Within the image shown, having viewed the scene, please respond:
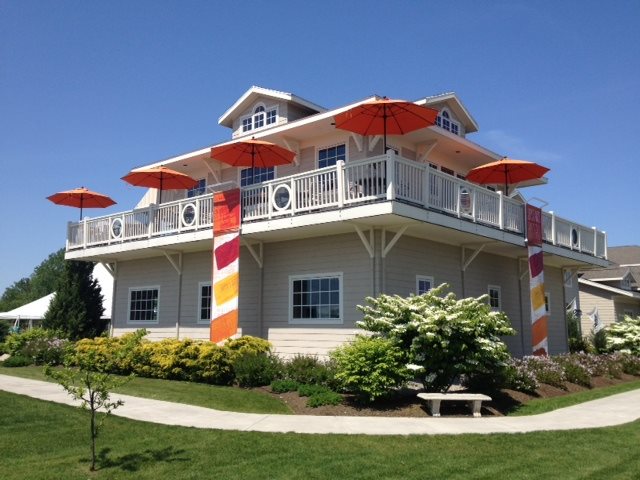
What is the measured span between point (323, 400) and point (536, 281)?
9531 mm

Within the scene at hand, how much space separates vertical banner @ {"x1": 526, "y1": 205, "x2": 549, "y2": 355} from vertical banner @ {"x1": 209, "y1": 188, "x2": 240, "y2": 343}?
353 inches

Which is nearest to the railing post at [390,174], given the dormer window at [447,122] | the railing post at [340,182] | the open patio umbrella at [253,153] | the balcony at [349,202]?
the balcony at [349,202]

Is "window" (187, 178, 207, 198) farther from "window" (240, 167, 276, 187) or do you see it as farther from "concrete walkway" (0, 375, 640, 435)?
"concrete walkway" (0, 375, 640, 435)

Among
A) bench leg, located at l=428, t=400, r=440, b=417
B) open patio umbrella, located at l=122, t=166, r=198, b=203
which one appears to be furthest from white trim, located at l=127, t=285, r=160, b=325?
bench leg, located at l=428, t=400, r=440, b=417

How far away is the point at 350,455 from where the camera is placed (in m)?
7.34

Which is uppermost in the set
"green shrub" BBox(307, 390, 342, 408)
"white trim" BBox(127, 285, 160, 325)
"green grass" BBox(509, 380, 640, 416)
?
"white trim" BBox(127, 285, 160, 325)

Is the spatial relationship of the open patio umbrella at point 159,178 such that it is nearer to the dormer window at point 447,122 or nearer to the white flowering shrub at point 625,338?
the dormer window at point 447,122

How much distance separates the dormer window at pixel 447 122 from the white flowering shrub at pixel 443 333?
8.57 metres

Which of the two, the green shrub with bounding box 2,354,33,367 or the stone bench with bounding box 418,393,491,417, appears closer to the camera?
the stone bench with bounding box 418,393,491,417

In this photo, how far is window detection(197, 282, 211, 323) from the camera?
18125 millimetres

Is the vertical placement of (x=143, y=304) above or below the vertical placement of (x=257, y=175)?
below

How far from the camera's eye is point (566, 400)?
12.6m

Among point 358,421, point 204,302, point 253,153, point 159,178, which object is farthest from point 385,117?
point 204,302

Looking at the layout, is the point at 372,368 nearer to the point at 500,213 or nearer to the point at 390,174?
the point at 390,174
